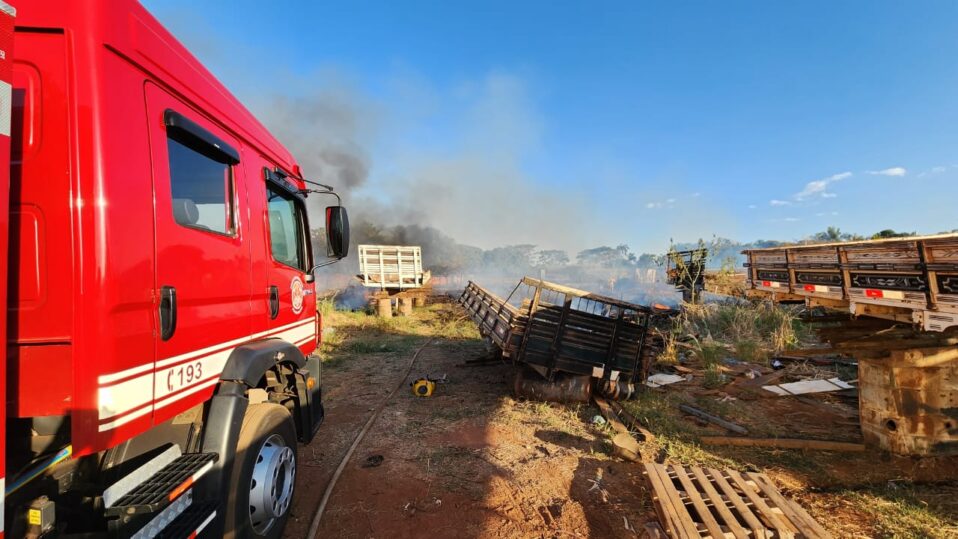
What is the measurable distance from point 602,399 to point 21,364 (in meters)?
6.49

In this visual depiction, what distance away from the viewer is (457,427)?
543cm

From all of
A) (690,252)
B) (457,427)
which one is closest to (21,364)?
(457,427)

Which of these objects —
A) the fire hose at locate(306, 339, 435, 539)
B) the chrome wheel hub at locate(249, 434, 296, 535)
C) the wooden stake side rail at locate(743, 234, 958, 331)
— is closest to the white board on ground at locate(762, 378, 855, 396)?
the wooden stake side rail at locate(743, 234, 958, 331)

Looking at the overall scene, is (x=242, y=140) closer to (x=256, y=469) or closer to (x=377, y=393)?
(x=256, y=469)

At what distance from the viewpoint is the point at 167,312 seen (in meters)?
1.84

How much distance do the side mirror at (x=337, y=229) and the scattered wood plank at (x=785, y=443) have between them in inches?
197

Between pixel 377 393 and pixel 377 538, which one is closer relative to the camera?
pixel 377 538

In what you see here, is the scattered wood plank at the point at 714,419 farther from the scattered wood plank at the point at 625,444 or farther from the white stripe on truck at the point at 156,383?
the white stripe on truck at the point at 156,383

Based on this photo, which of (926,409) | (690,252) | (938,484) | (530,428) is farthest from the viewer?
(690,252)

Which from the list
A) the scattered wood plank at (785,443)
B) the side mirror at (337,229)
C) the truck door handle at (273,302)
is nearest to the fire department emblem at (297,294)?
the truck door handle at (273,302)

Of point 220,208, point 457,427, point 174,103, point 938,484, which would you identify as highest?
point 174,103

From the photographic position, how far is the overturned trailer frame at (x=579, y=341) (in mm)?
6180

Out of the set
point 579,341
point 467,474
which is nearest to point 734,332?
point 579,341

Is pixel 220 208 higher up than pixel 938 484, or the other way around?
pixel 220 208
